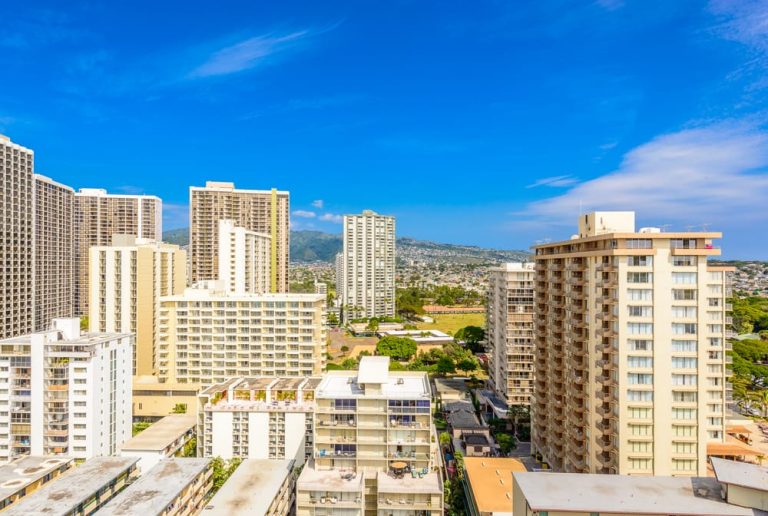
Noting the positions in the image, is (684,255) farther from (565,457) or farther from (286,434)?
(286,434)

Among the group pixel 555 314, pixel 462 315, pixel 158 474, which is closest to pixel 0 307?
pixel 158 474

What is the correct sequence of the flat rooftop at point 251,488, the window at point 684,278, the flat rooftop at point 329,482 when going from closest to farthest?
the flat rooftop at point 329,482 → the flat rooftop at point 251,488 → the window at point 684,278

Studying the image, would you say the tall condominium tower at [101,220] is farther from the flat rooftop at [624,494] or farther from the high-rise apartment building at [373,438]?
the flat rooftop at [624,494]

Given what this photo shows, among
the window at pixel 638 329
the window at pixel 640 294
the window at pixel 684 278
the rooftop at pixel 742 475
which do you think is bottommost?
the rooftop at pixel 742 475

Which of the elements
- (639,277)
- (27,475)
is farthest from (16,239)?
(639,277)

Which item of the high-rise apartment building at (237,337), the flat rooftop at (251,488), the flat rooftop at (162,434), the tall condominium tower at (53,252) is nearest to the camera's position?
the flat rooftop at (251,488)

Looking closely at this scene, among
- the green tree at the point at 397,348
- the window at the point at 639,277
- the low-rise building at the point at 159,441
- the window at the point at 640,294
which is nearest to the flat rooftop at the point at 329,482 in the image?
the low-rise building at the point at 159,441

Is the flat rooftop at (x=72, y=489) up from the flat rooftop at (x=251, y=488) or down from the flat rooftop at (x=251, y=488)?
up
